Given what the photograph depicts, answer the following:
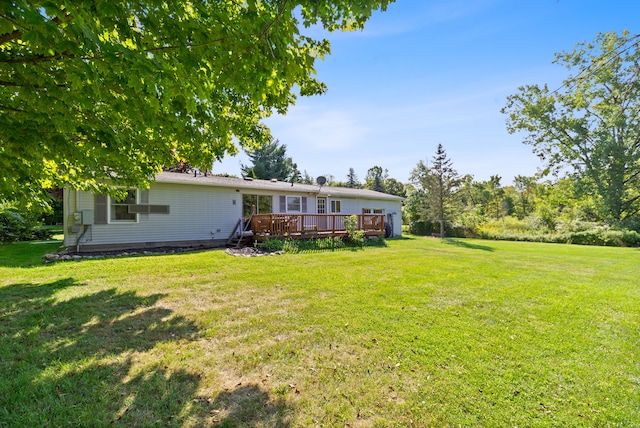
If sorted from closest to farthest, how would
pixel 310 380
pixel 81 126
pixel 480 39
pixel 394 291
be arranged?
pixel 310 380 → pixel 81 126 → pixel 394 291 → pixel 480 39

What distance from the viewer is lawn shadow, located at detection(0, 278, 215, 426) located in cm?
212

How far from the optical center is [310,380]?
8.53 feet

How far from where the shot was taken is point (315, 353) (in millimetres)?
3086

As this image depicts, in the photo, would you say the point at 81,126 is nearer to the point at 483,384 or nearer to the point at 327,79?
the point at 327,79

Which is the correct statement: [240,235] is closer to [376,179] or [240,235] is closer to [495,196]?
[376,179]

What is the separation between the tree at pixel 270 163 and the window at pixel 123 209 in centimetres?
1871

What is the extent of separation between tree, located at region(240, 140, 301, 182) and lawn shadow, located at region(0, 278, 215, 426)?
25.8m

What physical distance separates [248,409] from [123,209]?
1127 centimetres

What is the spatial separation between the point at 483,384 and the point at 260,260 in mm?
7033

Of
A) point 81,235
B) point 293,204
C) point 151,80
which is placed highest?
point 151,80

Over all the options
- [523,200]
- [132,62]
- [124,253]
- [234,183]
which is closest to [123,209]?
[124,253]

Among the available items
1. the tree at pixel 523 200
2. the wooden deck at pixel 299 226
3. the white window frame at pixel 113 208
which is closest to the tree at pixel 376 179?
the tree at pixel 523 200

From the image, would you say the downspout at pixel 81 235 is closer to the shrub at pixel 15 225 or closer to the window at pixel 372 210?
the shrub at pixel 15 225

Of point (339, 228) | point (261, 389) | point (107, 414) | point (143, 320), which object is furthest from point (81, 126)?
point (339, 228)
